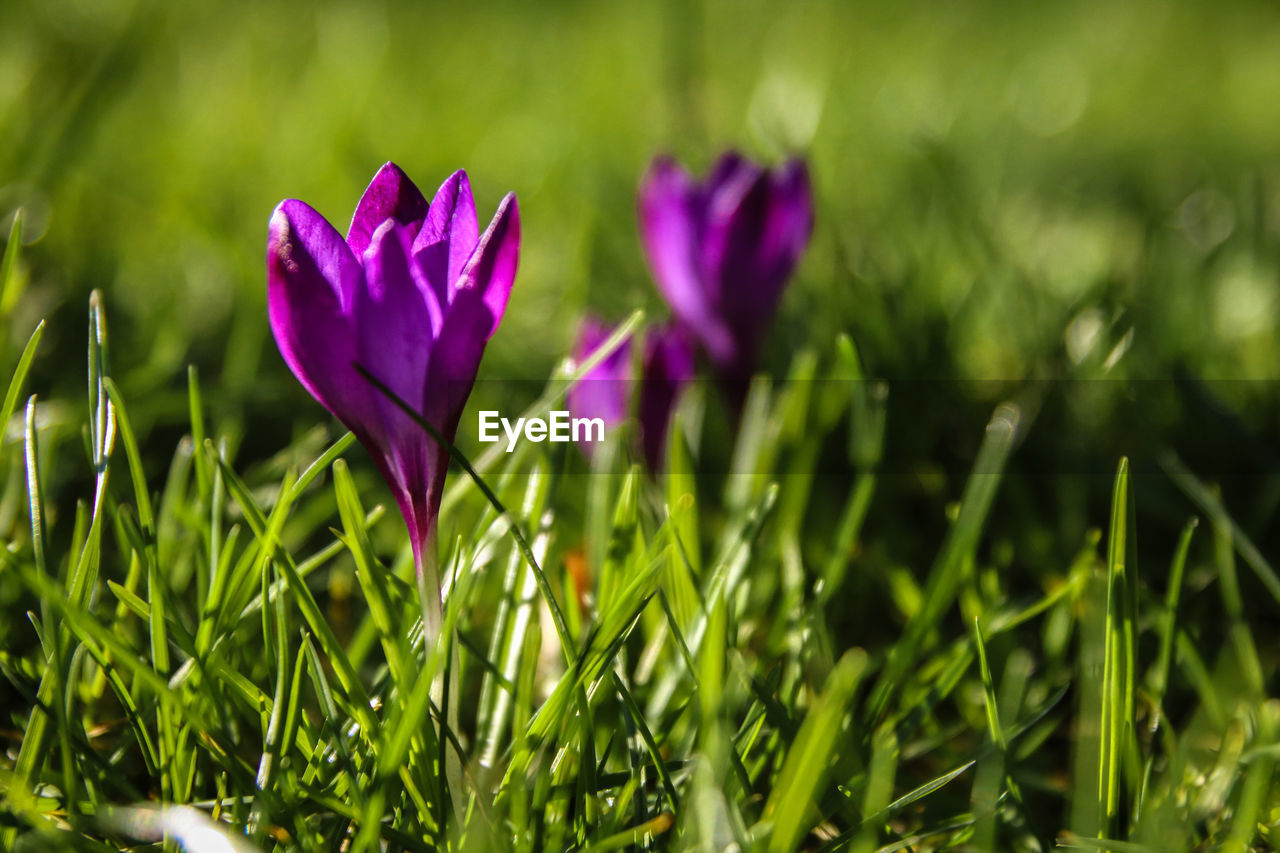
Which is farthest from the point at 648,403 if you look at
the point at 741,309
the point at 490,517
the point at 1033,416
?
the point at 1033,416

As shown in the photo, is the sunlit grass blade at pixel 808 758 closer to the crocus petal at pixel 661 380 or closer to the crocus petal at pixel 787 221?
the crocus petal at pixel 661 380

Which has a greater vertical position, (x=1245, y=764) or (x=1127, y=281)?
(x=1127, y=281)

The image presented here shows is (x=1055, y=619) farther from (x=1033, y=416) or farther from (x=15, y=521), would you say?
(x=15, y=521)
